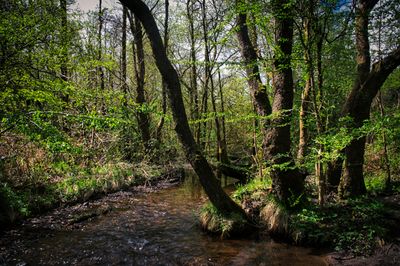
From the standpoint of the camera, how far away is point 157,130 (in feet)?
51.7

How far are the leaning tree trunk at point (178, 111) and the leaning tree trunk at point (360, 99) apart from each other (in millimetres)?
Answer: 2801

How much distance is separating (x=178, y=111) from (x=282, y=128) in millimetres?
2569

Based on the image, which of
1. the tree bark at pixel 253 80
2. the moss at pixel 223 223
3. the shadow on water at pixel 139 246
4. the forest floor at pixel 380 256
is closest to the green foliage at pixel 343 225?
the forest floor at pixel 380 256

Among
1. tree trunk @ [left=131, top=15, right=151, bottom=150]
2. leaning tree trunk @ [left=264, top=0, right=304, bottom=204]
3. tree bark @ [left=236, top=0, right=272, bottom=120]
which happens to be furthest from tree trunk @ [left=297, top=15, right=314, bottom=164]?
tree trunk @ [left=131, top=15, right=151, bottom=150]

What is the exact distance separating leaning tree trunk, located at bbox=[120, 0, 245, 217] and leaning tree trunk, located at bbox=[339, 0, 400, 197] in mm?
2801

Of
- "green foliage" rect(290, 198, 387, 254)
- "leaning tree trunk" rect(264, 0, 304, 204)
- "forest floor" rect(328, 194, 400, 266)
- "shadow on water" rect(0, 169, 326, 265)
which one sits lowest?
"shadow on water" rect(0, 169, 326, 265)

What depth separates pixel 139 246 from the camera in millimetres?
5918

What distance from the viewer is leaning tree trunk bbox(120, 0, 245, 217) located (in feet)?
18.9

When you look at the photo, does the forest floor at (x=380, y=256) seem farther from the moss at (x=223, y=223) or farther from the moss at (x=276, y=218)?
the moss at (x=223, y=223)

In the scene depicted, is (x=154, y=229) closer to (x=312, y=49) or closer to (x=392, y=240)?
(x=392, y=240)

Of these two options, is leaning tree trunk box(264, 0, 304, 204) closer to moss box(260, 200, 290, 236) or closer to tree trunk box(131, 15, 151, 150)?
moss box(260, 200, 290, 236)

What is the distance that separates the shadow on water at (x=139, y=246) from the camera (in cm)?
516

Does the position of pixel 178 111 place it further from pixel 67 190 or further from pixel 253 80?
pixel 67 190

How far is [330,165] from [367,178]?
234cm
